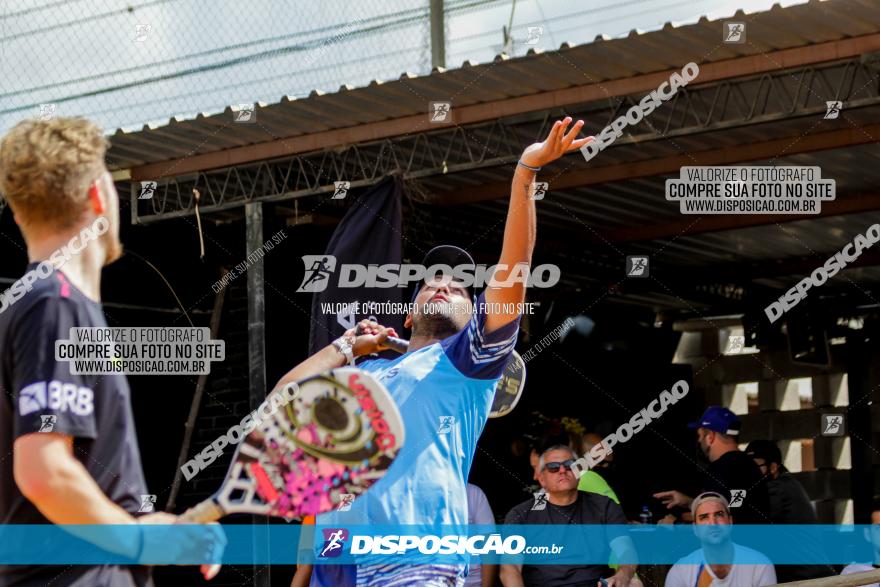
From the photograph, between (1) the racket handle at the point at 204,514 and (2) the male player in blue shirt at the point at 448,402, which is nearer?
(1) the racket handle at the point at 204,514

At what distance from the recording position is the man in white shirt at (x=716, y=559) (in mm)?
7695

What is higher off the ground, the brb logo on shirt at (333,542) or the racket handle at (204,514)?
the racket handle at (204,514)

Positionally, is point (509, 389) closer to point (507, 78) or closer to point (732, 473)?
point (507, 78)

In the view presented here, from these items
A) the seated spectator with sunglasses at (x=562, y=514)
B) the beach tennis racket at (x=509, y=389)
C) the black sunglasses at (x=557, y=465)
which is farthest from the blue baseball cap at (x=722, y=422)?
the beach tennis racket at (x=509, y=389)

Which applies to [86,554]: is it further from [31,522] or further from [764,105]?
[764,105]

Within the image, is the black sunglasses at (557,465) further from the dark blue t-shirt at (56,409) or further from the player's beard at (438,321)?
the dark blue t-shirt at (56,409)

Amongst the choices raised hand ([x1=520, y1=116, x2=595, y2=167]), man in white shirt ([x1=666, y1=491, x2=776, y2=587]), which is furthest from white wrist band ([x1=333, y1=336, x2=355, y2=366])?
man in white shirt ([x1=666, y1=491, x2=776, y2=587])

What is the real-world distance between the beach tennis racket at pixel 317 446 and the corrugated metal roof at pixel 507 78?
5.53 metres

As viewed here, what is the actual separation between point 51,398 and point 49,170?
0.49 meters

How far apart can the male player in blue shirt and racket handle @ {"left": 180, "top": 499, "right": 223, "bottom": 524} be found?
1294mm

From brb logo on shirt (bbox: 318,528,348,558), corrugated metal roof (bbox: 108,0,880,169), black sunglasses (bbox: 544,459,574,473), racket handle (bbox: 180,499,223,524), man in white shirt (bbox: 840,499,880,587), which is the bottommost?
man in white shirt (bbox: 840,499,880,587)

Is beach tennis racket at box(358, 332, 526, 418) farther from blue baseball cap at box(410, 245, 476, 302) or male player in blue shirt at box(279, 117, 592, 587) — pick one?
male player in blue shirt at box(279, 117, 592, 587)

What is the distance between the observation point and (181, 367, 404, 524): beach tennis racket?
103 inches

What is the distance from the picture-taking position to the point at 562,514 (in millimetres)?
8219
